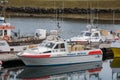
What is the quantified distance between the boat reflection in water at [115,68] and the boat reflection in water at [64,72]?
140cm

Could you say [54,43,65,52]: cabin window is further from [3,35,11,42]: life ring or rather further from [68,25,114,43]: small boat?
[68,25,114,43]: small boat

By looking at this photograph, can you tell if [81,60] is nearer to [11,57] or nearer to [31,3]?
[11,57]

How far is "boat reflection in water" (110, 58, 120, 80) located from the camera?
4793 centimetres

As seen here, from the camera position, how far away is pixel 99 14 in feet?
427

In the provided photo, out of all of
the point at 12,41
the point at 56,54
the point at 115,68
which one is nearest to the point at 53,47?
the point at 56,54

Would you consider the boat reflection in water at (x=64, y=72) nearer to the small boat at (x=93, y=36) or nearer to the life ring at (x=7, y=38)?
the life ring at (x=7, y=38)

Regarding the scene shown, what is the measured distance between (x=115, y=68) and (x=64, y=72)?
586 cm

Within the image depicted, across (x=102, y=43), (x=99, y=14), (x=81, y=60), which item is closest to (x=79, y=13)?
(x=99, y=14)

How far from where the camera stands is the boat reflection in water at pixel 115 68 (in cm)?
4793

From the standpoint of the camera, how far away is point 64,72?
49.3 metres

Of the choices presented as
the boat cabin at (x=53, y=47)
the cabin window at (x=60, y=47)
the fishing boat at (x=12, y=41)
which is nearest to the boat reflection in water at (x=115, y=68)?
the boat cabin at (x=53, y=47)

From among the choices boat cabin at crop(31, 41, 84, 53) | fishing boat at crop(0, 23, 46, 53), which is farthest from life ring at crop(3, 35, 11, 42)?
boat cabin at crop(31, 41, 84, 53)

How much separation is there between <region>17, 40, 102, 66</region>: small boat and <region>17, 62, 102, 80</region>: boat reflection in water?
499 millimetres

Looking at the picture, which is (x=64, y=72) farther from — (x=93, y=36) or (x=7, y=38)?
(x=93, y=36)
